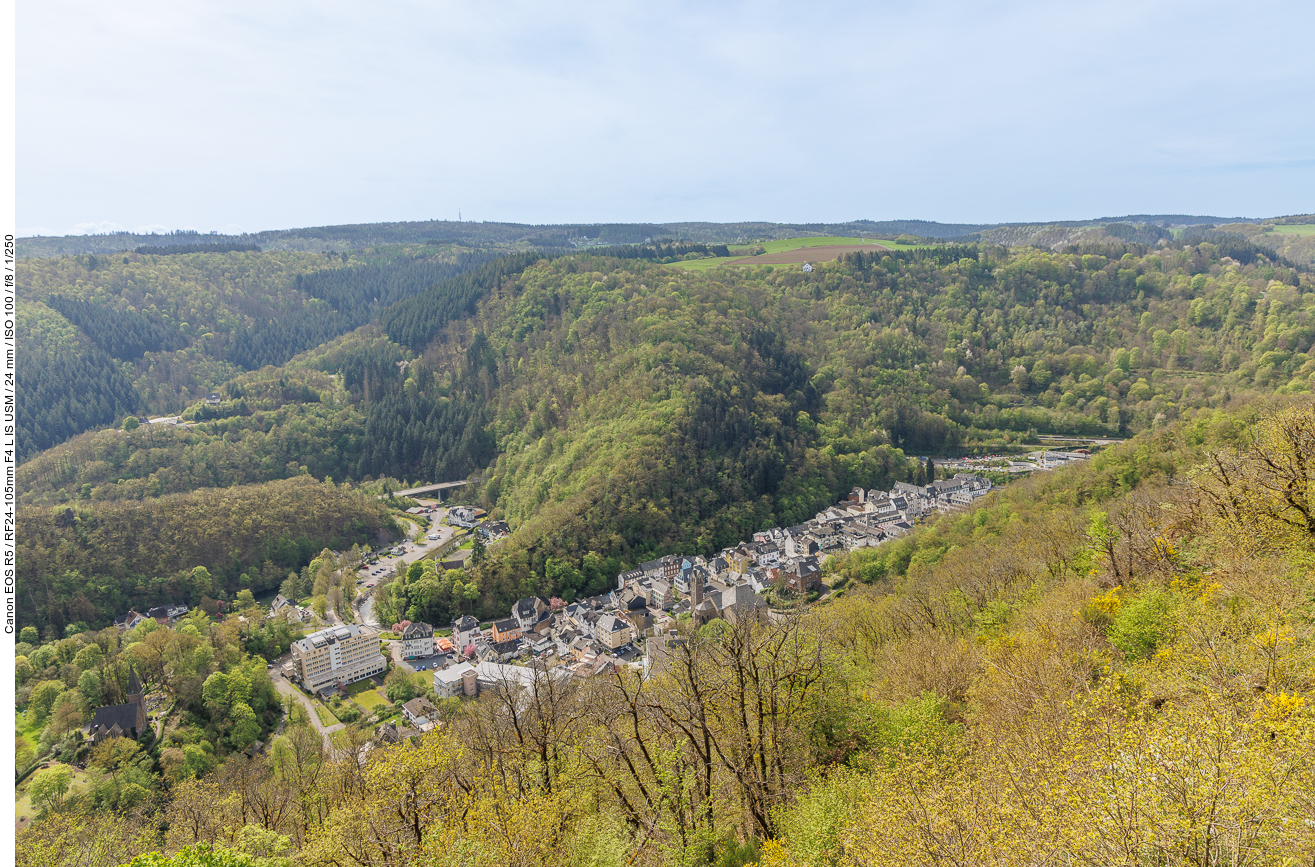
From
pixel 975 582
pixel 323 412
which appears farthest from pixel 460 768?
pixel 323 412

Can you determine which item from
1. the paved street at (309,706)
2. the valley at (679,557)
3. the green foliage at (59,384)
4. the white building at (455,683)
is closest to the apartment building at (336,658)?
the valley at (679,557)

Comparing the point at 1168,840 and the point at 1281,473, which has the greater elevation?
the point at 1281,473

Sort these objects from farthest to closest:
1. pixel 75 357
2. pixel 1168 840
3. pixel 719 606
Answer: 1. pixel 75 357
2. pixel 719 606
3. pixel 1168 840

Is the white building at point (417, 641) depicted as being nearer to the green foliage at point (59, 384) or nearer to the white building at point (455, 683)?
the white building at point (455, 683)

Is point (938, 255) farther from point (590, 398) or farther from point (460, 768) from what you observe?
point (460, 768)

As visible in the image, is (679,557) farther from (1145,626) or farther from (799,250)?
(799,250)

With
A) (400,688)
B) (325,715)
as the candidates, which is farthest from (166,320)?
(400,688)

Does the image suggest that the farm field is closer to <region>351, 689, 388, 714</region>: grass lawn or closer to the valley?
the valley

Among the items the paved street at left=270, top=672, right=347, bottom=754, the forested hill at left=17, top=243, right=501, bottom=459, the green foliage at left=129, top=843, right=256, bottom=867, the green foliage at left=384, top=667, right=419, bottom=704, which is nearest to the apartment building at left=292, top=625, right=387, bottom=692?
the paved street at left=270, top=672, right=347, bottom=754
